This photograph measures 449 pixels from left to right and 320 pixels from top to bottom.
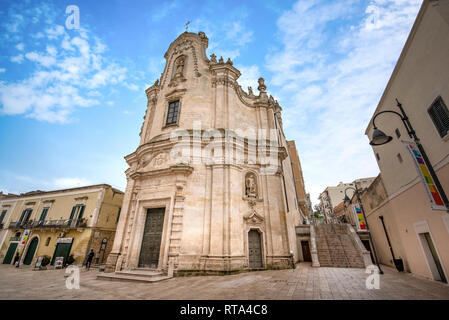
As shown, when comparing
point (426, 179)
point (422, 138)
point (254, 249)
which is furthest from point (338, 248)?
point (426, 179)

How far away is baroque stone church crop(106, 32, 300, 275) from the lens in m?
10.9

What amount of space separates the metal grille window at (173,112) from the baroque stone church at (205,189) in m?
0.09

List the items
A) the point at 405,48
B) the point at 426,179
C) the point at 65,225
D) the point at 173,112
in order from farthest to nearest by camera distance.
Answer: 1. the point at 65,225
2. the point at 173,112
3. the point at 405,48
4. the point at 426,179

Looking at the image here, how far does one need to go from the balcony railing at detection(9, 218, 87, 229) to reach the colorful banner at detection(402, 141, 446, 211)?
25353 millimetres

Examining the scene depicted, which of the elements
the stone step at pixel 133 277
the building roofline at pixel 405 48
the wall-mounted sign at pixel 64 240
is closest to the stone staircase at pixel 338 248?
the building roofline at pixel 405 48

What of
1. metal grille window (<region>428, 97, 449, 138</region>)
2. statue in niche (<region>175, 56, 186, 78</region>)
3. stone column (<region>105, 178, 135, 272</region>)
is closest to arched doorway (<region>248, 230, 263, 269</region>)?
stone column (<region>105, 178, 135, 272</region>)

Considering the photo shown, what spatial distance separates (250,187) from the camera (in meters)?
12.9

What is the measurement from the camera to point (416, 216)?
329 inches

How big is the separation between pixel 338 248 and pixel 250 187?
28.9 ft

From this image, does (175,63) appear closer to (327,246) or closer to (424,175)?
(424,175)

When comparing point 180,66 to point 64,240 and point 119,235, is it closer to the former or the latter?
point 119,235

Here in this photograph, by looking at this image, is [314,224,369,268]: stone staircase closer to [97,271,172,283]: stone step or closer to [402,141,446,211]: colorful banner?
[402,141,446,211]: colorful banner
